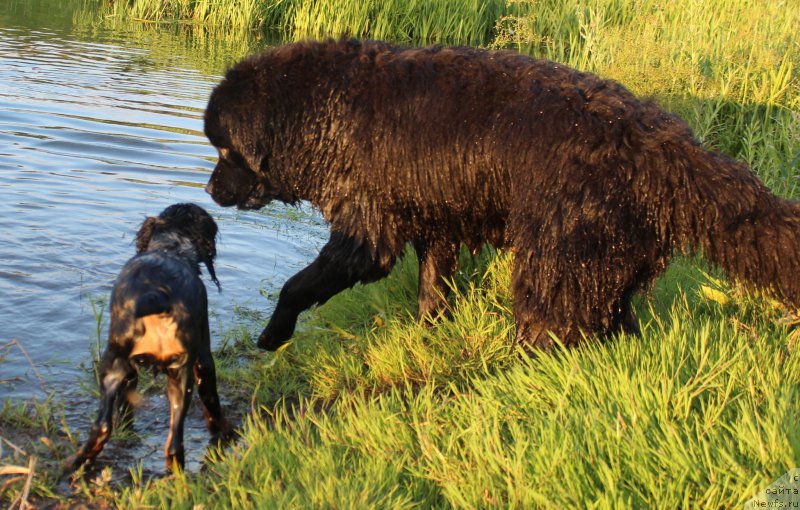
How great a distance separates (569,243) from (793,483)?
5.06 feet

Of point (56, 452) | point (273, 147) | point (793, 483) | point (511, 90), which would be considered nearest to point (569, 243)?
point (511, 90)

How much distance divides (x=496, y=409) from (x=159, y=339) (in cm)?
148

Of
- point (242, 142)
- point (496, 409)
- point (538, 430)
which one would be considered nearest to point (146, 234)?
point (242, 142)

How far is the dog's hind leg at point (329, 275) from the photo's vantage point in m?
4.81

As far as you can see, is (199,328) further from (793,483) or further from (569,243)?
(793,483)

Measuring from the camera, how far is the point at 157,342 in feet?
12.8

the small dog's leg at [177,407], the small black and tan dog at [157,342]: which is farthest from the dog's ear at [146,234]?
the small dog's leg at [177,407]

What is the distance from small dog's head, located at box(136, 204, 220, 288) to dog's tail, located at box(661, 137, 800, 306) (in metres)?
2.32

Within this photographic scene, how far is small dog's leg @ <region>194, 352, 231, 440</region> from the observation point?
4191 mm

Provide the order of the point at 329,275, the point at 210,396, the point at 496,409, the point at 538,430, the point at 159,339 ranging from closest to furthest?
the point at 538,430 → the point at 496,409 → the point at 159,339 → the point at 210,396 → the point at 329,275

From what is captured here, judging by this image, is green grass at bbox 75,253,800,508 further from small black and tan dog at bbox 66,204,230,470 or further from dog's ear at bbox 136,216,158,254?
dog's ear at bbox 136,216,158,254

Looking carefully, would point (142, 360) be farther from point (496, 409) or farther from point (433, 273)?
point (433, 273)

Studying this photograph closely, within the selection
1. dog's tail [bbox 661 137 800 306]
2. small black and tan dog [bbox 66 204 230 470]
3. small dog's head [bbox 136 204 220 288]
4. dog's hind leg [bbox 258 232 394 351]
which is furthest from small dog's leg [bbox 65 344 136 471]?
dog's tail [bbox 661 137 800 306]

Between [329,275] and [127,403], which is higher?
[329,275]
